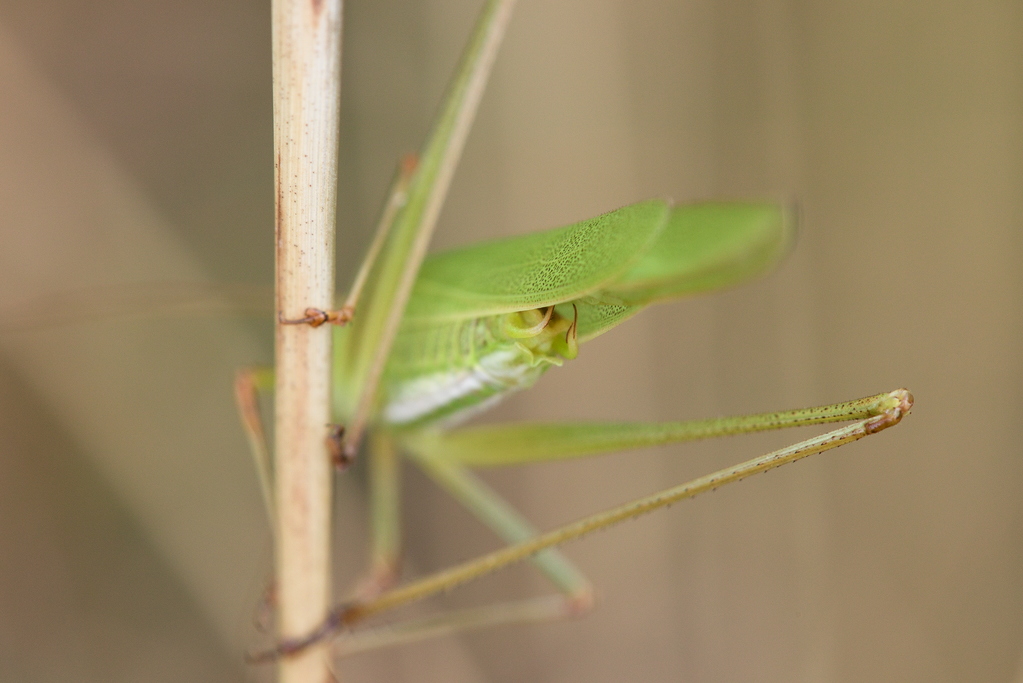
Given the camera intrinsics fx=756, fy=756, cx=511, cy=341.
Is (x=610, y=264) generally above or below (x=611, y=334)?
above

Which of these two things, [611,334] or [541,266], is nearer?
[541,266]

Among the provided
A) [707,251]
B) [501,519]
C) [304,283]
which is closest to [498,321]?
[304,283]

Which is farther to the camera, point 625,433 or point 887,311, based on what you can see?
point 887,311

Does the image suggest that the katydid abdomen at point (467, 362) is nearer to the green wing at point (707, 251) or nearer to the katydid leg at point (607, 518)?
the green wing at point (707, 251)

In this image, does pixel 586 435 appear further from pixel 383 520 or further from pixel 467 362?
pixel 383 520

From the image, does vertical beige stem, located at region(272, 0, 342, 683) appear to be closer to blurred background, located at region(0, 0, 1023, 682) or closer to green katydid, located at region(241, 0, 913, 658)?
green katydid, located at region(241, 0, 913, 658)

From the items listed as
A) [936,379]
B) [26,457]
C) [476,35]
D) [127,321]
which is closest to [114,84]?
[127,321]

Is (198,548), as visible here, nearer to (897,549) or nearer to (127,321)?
(127,321)
